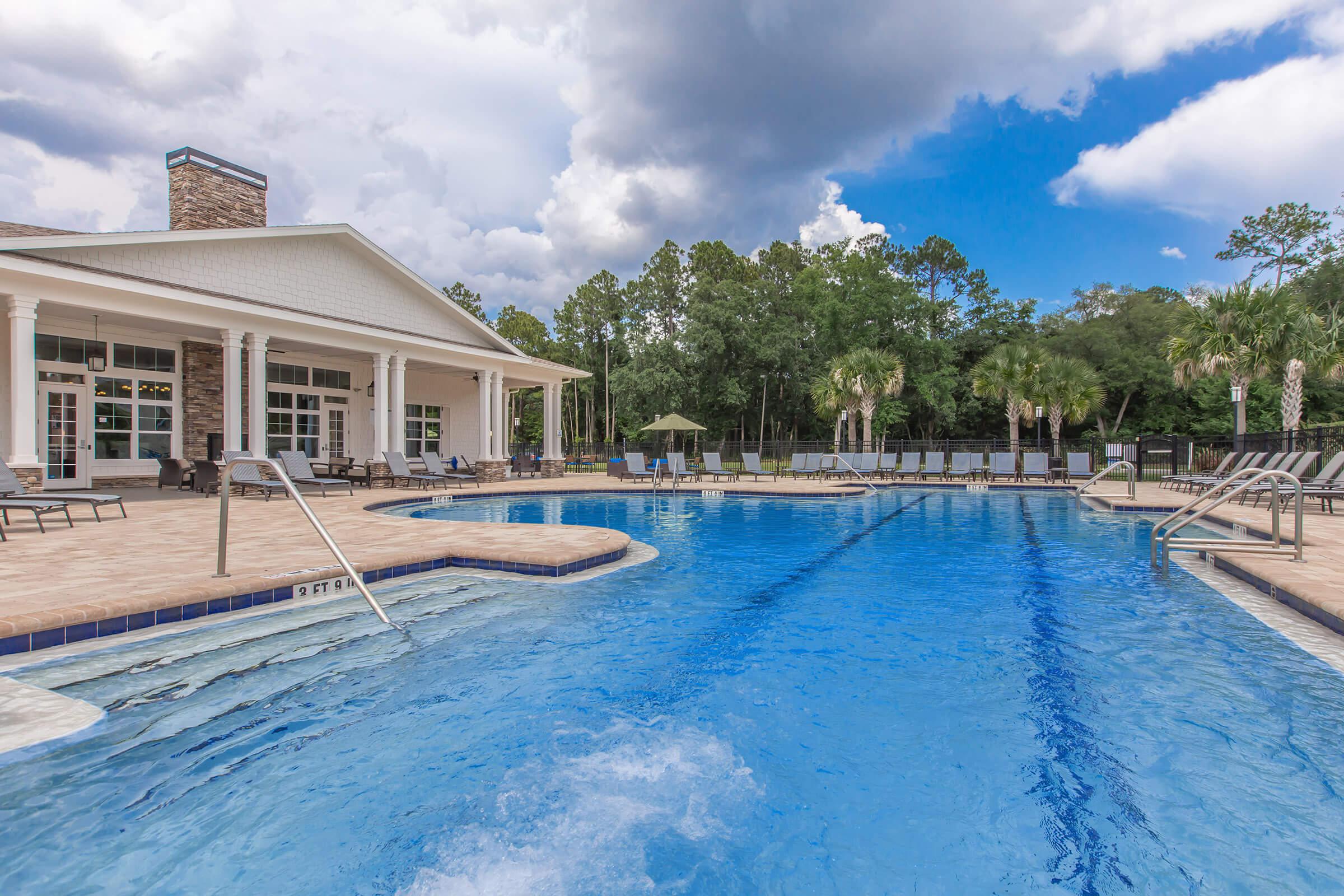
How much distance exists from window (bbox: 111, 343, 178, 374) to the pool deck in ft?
17.5

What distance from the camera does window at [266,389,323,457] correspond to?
1670 centimetres

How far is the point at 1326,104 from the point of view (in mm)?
21016

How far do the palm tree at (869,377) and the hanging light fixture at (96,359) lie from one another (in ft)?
66.9

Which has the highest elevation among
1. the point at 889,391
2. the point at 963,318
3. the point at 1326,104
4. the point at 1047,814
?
the point at 1326,104

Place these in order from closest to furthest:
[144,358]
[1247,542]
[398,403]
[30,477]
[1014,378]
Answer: [1247,542] < [30,477] < [144,358] < [398,403] < [1014,378]

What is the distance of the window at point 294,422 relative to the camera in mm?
16703

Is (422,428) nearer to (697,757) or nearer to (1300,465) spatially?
(697,757)

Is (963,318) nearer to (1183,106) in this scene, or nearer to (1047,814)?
(1183,106)

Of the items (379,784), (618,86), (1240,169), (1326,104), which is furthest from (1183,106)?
(379,784)

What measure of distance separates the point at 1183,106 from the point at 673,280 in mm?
22155

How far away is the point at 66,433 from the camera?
43.0 ft

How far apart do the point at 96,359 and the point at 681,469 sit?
1315 cm

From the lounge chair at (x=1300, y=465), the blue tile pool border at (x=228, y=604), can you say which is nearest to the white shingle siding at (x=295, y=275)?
the blue tile pool border at (x=228, y=604)

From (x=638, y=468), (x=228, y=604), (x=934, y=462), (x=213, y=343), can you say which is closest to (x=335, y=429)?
(x=213, y=343)
